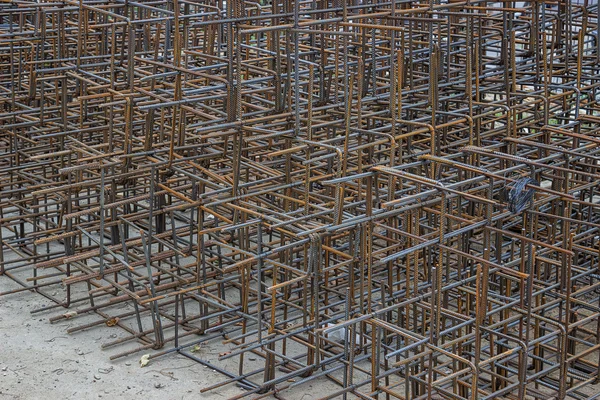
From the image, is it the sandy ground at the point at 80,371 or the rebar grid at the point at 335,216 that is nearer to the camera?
the rebar grid at the point at 335,216

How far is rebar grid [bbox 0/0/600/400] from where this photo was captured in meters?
6.31

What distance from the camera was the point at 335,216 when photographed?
6.29 m

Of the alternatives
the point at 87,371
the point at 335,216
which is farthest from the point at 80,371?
the point at 335,216

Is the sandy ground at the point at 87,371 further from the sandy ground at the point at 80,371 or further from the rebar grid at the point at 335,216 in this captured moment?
the rebar grid at the point at 335,216

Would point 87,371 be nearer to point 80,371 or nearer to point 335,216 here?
point 80,371

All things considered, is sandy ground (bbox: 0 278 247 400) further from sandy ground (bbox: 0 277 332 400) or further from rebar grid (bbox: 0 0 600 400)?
rebar grid (bbox: 0 0 600 400)

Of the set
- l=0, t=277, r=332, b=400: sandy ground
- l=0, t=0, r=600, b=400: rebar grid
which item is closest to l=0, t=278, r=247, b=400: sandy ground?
l=0, t=277, r=332, b=400: sandy ground

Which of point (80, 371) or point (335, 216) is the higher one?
point (335, 216)

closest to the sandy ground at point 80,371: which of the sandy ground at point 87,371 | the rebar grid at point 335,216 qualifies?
the sandy ground at point 87,371

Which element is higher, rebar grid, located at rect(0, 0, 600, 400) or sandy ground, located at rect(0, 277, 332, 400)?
rebar grid, located at rect(0, 0, 600, 400)

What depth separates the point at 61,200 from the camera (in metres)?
8.55

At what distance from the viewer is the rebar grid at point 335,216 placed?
6312mm

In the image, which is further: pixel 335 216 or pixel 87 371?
pixel 87 371

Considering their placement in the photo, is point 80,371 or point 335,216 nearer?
point 335,216
